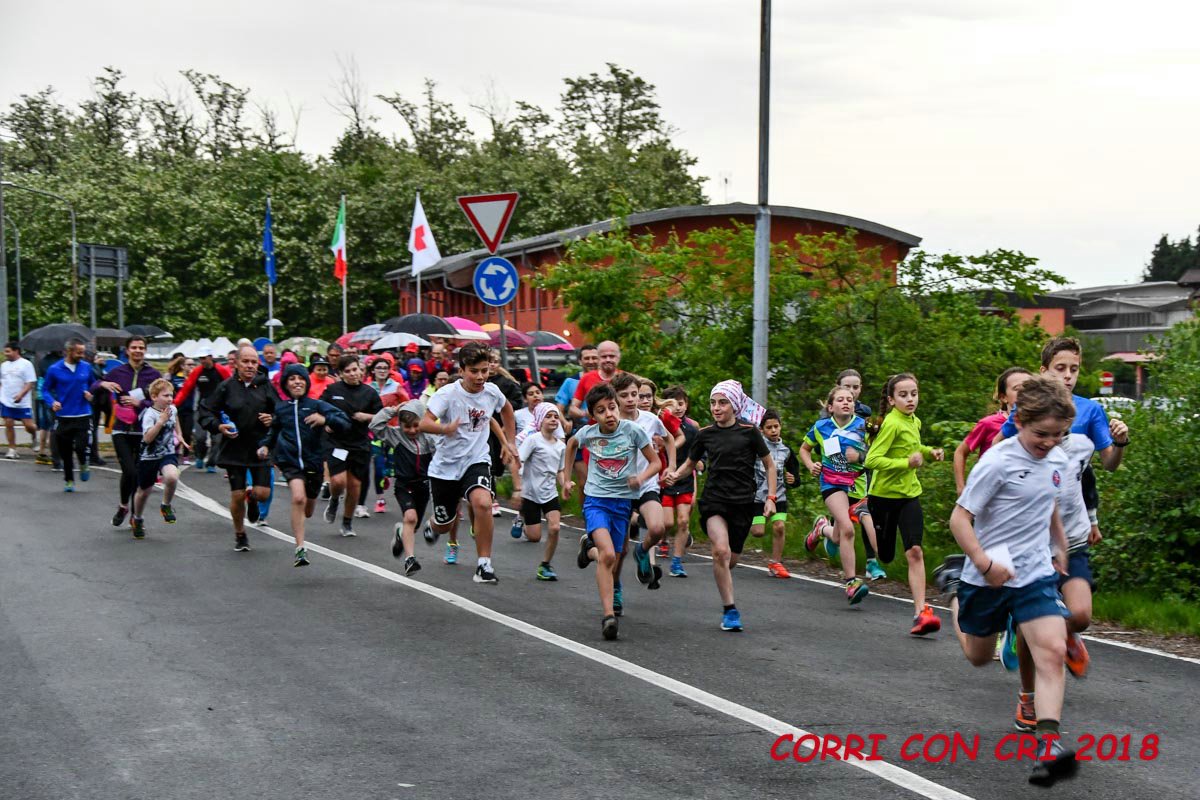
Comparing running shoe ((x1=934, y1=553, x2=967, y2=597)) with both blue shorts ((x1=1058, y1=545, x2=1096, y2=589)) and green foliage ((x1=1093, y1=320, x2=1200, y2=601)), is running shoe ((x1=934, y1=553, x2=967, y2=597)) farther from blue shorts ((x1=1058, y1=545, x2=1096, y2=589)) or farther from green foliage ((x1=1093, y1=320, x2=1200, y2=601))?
green foliage ((x1=1093, y1=320, x2=1200, y2=601))

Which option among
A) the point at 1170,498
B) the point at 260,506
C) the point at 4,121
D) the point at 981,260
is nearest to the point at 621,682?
the point at 1170,498

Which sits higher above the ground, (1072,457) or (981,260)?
(981,260)

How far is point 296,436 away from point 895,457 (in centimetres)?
596

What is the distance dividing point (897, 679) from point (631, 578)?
15.4 ft

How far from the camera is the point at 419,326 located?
33.8 m

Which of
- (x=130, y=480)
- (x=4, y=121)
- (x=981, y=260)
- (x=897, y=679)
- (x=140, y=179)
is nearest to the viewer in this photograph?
(x=897, y=679)

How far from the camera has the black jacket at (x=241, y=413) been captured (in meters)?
13.3

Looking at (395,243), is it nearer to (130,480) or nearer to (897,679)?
(130,480)

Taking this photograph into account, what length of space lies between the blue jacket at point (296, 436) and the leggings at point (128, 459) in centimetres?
256

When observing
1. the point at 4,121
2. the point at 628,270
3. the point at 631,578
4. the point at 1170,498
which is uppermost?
the point at 4,121

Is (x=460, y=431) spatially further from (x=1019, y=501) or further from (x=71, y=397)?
(x=71, y=397)

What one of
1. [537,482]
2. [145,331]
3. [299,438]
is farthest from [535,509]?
[145,331]

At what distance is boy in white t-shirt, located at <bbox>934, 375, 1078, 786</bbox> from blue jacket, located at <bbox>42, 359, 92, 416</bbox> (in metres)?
16.6

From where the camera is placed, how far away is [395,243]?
62.3m
